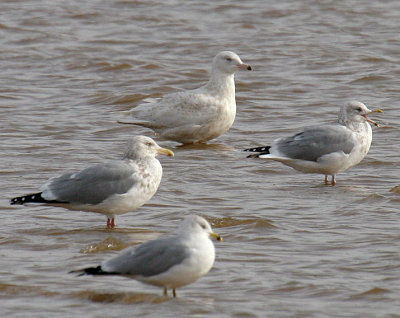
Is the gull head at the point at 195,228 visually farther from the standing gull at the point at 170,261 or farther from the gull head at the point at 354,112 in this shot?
the gull head at the point at 354,112

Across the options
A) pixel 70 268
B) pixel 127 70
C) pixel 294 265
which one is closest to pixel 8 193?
pixel 70 268

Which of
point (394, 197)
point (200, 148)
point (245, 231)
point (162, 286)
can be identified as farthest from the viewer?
point (200, 148)

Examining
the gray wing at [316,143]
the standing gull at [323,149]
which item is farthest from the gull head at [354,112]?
the gray wing at [316,143]

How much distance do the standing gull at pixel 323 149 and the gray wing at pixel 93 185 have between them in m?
2.31

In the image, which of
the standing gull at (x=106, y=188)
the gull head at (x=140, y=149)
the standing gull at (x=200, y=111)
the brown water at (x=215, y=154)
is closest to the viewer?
the brown water at (x=215, y=154)

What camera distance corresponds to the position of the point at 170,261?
257 inches

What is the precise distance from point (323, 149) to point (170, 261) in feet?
13.7

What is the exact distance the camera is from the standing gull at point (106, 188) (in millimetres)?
8438

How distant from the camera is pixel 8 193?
982 cm

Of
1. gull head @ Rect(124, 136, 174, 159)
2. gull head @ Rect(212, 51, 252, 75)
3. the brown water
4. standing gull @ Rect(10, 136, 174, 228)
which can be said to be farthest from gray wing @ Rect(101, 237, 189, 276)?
gull head @ Rect(212, 51, 252, 75)

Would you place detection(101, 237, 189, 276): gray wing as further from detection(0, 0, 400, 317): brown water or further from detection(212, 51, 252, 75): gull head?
detection(212, 51, 252, 75): gull head

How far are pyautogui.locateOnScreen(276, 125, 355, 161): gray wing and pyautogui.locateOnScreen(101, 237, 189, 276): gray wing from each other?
404cm

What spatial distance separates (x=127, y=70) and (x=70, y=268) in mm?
10137

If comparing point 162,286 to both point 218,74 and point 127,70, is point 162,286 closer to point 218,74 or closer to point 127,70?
point 218,74
